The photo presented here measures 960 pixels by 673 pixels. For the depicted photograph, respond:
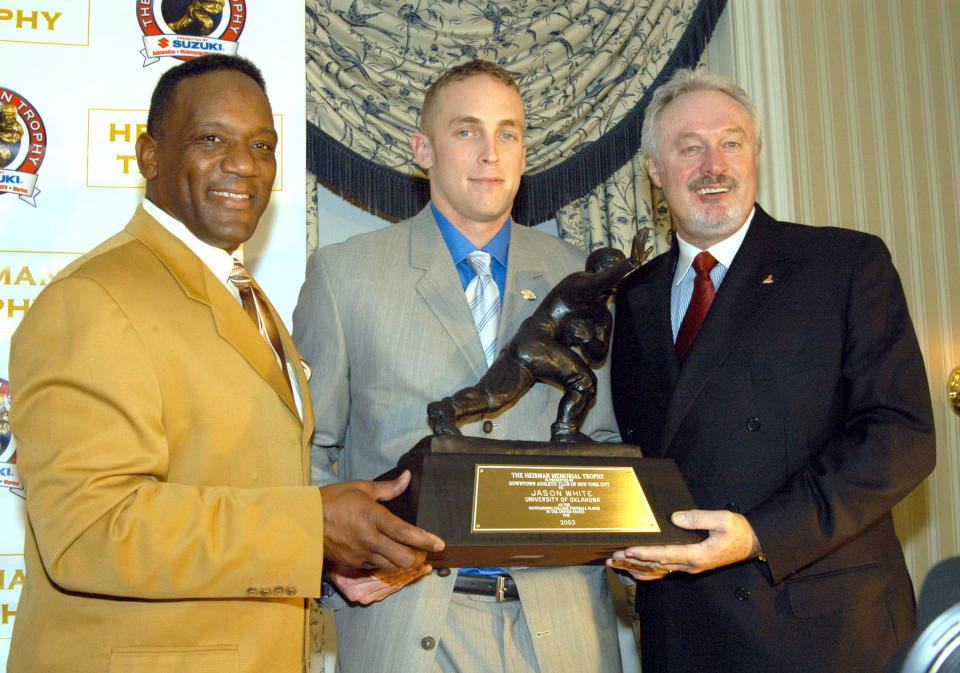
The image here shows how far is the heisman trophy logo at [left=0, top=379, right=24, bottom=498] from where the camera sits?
2.79m

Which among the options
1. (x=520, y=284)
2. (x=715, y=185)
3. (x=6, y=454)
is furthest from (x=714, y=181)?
(x=6, y=454)

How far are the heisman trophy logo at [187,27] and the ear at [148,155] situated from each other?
3.84ft

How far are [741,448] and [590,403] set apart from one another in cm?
41

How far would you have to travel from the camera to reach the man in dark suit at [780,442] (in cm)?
209

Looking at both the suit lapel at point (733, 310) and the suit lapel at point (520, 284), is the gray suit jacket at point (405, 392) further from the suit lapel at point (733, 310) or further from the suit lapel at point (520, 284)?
the suit lapel at point (733, 310)

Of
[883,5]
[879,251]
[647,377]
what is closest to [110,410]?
[647,377]

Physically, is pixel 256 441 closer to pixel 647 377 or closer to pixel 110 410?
pixel 110 410

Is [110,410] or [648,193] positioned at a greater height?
[648,193]

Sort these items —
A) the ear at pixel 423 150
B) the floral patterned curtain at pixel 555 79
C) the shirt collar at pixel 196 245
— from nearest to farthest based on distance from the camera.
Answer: the shirt collar at pixel 196 245 < the ear at pixel 423 150 < the floral patterned curtain at pixel 555 79

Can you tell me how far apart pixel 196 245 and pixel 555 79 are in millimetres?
2315

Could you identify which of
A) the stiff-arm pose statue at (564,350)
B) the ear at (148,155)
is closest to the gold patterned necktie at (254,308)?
the ear at (148,155)

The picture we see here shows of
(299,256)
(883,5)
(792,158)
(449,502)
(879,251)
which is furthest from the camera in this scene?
(883,5)

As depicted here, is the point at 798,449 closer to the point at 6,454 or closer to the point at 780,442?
the point at 780,442

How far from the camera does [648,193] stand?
4.02 metres
